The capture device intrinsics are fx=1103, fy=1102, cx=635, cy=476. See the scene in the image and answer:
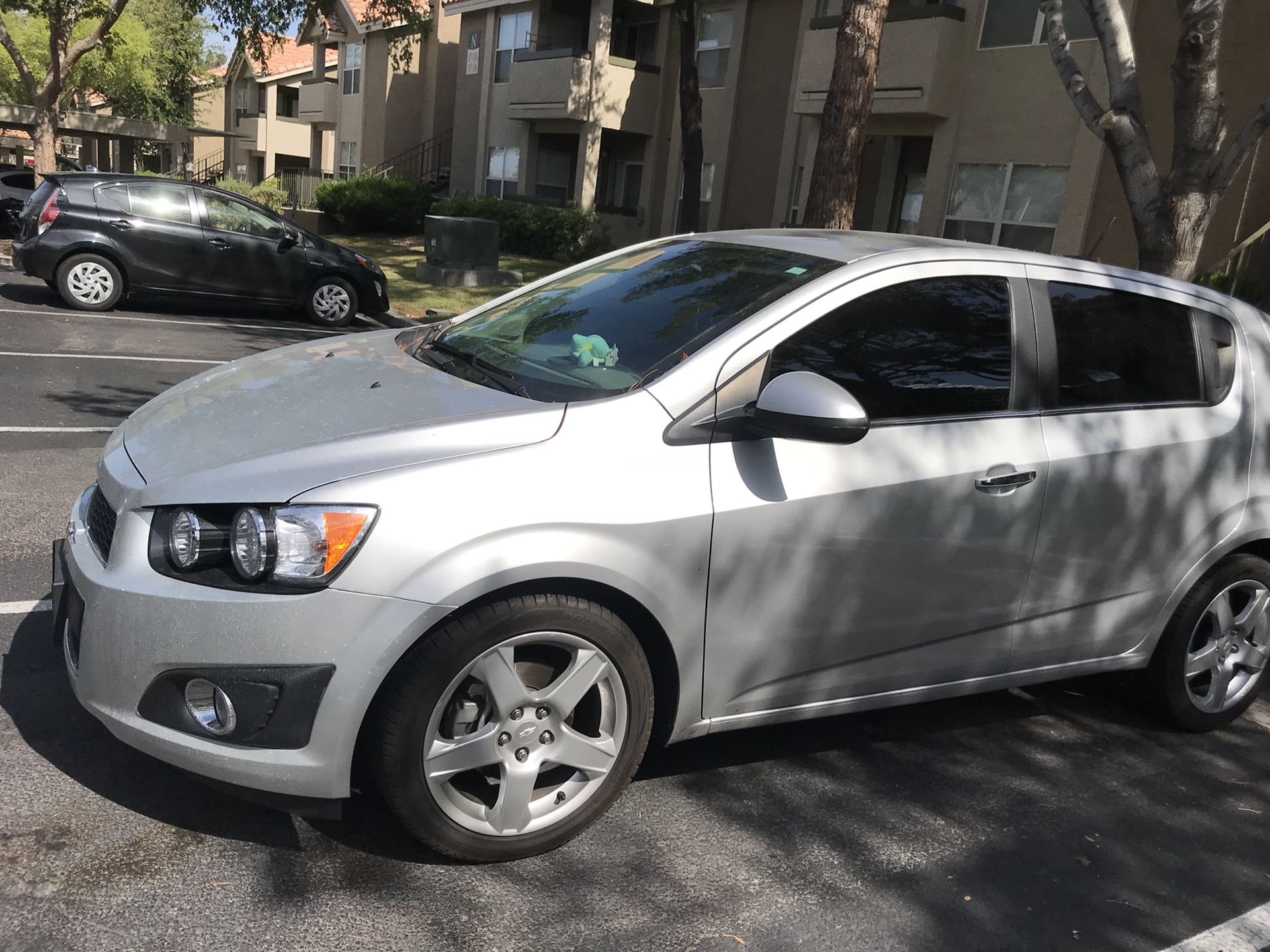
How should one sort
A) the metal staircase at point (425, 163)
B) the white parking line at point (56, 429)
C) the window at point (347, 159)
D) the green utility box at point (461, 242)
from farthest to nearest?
the window at point (347, 159) < the metal staircase at point (425, 163) < the green utility box at point (461, 242) < the white parking line at point (56, 429)

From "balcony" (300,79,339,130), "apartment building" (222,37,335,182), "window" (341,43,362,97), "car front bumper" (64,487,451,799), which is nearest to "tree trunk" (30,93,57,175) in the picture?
"window" (341,43,362,97)

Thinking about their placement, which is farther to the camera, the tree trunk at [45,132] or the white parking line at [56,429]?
the tree trunk at [45,132]

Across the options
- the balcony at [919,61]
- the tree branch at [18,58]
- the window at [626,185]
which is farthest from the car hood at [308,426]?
the window at [626,185]

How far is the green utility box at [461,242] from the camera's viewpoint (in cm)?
1716

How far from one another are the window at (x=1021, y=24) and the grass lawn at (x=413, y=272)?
836 cm

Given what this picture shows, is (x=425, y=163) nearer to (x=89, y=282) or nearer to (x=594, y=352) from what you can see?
(x=89, y=282)

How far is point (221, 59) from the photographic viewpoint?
72312 millimetres

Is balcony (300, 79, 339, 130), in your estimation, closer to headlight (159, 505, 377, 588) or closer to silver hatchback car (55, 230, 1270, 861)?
silver hatchback car (55, 230, 1270, 861)

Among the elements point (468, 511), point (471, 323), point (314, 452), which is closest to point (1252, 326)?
point (471, 323)

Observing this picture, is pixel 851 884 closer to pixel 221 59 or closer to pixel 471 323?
pixel 471 323

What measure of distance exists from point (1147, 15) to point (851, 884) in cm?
1544

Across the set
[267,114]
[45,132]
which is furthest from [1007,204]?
[267,114]

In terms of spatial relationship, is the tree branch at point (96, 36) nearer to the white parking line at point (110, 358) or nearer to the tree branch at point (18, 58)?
the tree branch at point (18, 58)

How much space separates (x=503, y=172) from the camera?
30047 millimetres
